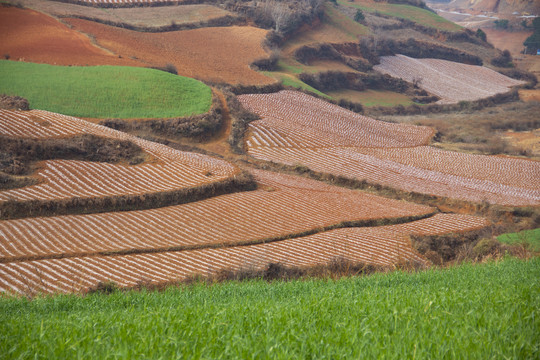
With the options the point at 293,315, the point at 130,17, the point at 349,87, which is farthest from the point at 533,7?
the point at 293,315

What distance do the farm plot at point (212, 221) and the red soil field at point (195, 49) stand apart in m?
19.4

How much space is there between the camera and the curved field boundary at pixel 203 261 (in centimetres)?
1073

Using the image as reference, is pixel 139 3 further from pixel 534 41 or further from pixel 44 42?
pixel 534 41

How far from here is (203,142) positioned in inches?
1130

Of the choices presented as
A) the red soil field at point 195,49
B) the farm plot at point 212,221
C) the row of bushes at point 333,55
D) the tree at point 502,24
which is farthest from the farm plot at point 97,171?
the tree at point 502,24

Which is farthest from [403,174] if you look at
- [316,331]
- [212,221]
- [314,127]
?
[316,331]

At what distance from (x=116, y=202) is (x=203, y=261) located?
16.7 feet

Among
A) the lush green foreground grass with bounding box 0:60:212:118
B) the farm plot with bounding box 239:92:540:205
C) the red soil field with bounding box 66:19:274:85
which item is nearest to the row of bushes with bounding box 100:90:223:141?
the lush green foreground grass with bounding box 0:60:212:118

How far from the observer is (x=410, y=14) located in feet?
292

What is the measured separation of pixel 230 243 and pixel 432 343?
11.1 meters

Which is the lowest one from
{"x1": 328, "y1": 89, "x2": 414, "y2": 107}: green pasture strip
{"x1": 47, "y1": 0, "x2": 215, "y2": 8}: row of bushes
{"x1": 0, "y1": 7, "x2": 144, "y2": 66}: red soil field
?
{"x1": 328, "y1": 89, "x2": 414, "y2": 107}: green pasture strip

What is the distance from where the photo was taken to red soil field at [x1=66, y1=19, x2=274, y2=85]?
1567 inches

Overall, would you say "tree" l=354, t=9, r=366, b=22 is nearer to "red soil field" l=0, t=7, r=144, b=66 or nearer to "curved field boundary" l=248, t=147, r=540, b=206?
"red soil field" l=0, t=7, r=144, b=66

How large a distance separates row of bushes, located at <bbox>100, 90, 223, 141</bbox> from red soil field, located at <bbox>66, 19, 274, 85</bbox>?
30.4ft
